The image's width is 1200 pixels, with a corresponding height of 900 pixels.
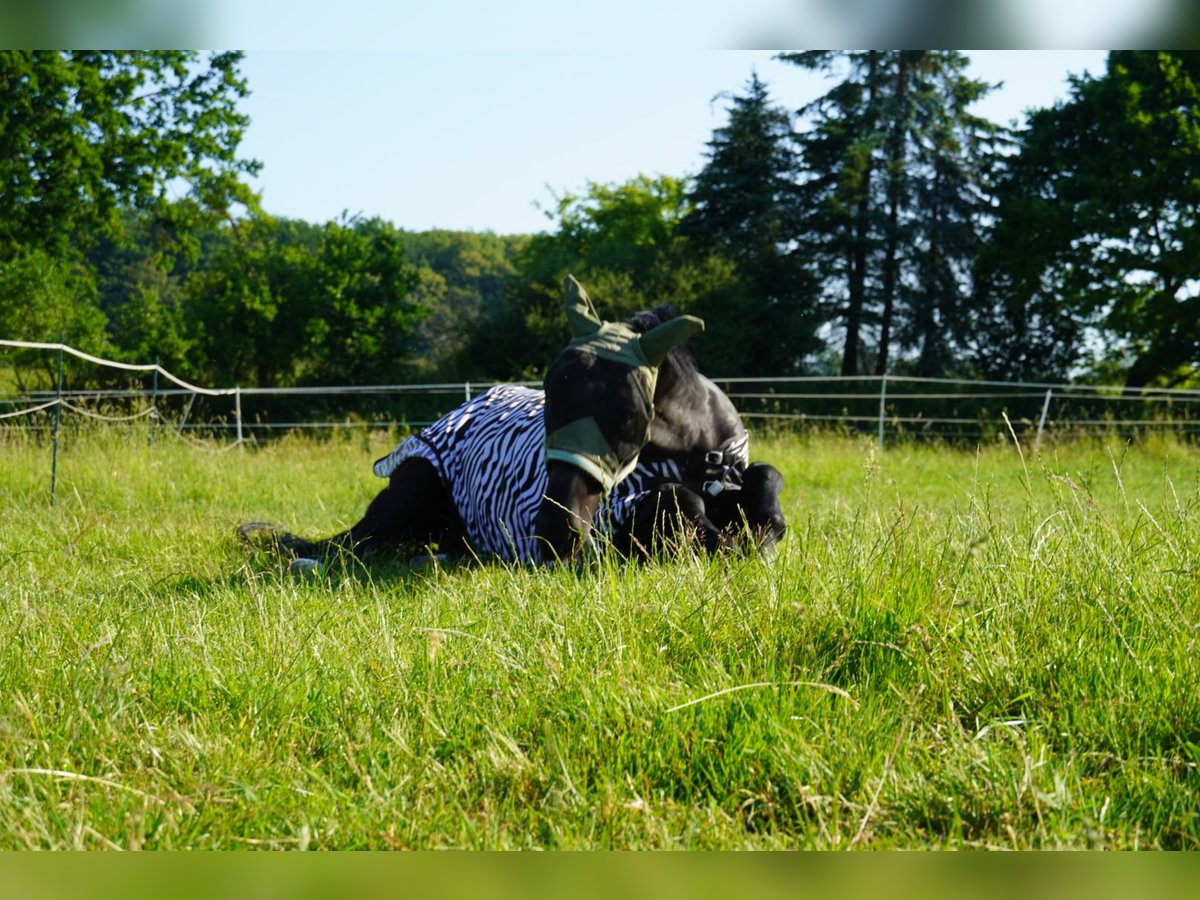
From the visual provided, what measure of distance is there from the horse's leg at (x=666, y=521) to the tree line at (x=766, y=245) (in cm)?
2379

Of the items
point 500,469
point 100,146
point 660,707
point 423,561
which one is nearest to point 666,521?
point 500,469

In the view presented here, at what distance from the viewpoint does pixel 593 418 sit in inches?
167

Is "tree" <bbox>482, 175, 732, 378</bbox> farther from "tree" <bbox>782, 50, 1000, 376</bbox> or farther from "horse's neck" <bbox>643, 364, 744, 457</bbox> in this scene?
"horse's neck" <bbox>643, 364, 744, 457</bbox>

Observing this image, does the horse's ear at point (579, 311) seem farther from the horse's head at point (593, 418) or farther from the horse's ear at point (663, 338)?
the horse's ear at point (663, 338)

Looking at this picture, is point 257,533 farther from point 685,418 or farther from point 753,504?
point 753,504

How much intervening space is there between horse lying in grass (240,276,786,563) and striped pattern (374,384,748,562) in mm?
10

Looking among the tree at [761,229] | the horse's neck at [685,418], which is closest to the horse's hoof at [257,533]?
the horse's neck at [685,418]

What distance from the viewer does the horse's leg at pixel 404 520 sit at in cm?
580

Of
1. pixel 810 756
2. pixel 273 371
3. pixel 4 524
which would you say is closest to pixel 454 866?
pixel 810 756

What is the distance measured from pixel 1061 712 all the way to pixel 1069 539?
1211 millimetres

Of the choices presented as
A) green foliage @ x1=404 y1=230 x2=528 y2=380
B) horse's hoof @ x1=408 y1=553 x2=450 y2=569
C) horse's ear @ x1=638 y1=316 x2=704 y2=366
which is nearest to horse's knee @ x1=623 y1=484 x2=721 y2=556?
horse's ear @ x1=638 y1=316 x2=704 y2=366

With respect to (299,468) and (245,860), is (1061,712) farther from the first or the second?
(299,468)

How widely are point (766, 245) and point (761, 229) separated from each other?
733 mm

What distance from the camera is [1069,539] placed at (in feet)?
11.0
